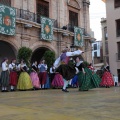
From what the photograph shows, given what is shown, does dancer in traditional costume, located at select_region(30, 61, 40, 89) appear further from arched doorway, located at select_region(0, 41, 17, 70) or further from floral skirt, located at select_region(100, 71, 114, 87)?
arched doorway, located at select_region(0, 41, 17, 70)

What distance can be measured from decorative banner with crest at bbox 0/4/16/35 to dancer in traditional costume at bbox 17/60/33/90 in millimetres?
3313

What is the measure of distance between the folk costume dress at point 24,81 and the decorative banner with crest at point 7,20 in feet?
11.0

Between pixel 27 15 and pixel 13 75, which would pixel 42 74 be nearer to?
pixel 13 75

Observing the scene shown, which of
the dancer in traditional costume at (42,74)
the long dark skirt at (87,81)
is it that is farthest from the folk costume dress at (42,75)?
the long dark skirt at (87,81)

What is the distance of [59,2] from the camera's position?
1895cm

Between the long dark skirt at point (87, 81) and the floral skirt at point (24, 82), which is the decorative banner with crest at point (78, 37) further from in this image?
the long dark skirt at point (87, 81)

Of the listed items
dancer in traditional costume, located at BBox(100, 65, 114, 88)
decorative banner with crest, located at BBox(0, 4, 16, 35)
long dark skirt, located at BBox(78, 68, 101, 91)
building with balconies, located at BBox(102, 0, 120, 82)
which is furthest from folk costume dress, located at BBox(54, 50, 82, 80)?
building with balconies, located at BBox(102, 0, 120, 82)

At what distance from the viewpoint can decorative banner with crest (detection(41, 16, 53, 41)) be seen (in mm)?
16672

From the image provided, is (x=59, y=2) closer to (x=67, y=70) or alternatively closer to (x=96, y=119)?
(x=67, y=70)

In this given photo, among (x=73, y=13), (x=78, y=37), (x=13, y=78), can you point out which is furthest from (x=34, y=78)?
(x=73, y=13)

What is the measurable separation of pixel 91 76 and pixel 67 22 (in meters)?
10.9

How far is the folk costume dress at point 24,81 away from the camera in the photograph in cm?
1153

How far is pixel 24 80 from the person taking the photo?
1155 centimetres

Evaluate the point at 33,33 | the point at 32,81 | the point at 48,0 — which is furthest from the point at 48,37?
the point at 32,81
